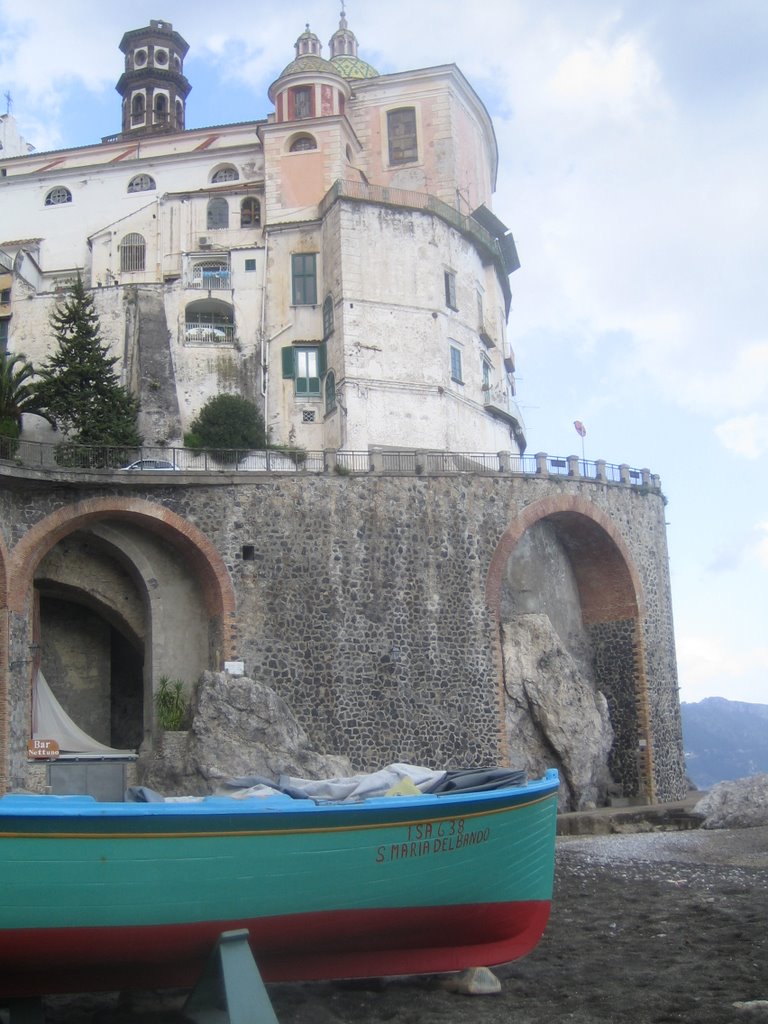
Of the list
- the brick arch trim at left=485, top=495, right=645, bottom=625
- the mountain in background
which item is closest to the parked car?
the brick arch trim at left=485, top=495, right=645, bottom=625

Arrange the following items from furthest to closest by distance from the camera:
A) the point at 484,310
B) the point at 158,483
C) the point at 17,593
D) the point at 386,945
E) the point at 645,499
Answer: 1. the point at 484,310
2. the point at 645,499
3. the point at 158,483
4. the point at 17,593
5. the point at 386,945

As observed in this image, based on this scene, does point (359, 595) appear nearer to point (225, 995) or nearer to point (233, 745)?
point (233, 745)

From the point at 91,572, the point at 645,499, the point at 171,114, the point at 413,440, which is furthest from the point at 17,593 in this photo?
the point at 171,114

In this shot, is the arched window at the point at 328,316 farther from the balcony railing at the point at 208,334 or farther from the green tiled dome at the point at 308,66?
the green tiled dome at the point at 308,66

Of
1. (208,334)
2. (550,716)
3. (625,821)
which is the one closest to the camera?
(625,821)

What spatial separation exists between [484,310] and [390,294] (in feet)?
14.4

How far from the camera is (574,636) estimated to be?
99.3 ft

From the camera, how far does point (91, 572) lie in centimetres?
2617

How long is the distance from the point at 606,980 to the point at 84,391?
20868 mm

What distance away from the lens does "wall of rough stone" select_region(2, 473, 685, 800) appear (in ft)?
81.9

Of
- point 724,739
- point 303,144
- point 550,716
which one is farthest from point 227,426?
point 724,739

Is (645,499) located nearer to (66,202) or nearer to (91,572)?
(91,572)

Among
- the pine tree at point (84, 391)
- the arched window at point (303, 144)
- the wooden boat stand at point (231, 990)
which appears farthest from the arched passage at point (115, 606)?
the arched window at point (303, 144)

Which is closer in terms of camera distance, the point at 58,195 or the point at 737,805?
the point at 737,805
